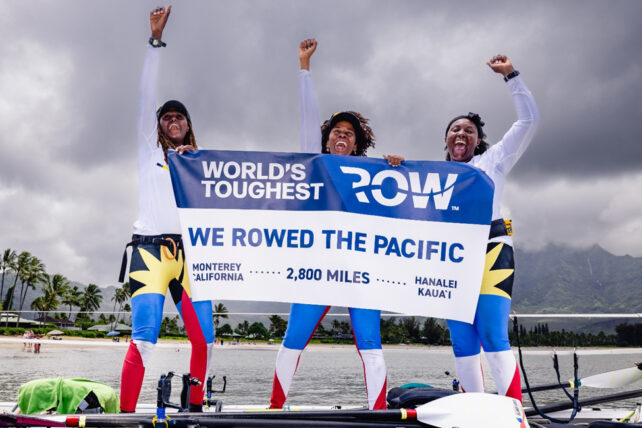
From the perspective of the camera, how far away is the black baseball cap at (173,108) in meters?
4.20

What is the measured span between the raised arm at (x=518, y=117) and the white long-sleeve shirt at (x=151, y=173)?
9.30ft

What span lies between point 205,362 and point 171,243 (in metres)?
1.03

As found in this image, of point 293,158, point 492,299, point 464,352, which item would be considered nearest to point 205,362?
point 293,158

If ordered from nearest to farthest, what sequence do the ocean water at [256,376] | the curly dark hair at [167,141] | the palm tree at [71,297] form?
the curly dark hair at [167,141] → the ocean water at [256,376] → the palm tree at [71,297]

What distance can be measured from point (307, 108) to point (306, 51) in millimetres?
524

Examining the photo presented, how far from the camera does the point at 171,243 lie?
381 cm

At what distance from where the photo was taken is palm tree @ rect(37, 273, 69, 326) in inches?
3649

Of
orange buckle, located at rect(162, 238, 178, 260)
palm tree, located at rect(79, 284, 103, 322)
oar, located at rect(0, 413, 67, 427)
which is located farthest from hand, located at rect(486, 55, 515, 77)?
palm tree, located at rect(79, 284, 103, 322)

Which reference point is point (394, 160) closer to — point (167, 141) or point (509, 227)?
point (509, 227)

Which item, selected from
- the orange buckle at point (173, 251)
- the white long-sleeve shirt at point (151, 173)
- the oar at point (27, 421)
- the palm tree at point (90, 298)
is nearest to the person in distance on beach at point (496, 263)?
the orange buckle at point (173, 251)

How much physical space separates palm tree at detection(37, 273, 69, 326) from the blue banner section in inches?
4110

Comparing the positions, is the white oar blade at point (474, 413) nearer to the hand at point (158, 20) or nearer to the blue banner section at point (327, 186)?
the blue banner section at point (327, 186)

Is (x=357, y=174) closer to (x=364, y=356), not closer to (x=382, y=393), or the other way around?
(x=364, y=356)

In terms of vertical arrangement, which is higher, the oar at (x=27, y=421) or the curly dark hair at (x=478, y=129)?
the curly dark hair at (x=478, y=129)
